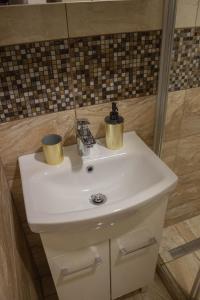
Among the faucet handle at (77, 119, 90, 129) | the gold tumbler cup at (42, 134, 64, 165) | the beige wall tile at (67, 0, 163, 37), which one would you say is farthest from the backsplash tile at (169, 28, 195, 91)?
the gold tumbler cup at (42, 134, 64, 165)

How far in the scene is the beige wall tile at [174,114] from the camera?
120cm

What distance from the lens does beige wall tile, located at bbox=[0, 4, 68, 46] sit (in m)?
0.81

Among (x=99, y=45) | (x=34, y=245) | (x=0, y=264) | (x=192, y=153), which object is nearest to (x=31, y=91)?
(x=99, y=45)

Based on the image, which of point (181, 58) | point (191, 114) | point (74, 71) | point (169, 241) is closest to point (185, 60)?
point (181, 58)

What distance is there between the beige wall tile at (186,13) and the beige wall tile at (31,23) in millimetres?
454

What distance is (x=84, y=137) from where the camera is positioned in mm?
964

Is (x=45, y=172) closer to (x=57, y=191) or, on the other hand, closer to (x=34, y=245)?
(x=57, y=191)

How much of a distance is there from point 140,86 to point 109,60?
0.61ft

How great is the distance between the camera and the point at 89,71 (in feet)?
3.24


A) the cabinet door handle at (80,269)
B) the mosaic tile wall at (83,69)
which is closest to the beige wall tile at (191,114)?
the mosaic tile wall at (83,69)

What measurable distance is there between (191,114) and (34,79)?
790 millimetres

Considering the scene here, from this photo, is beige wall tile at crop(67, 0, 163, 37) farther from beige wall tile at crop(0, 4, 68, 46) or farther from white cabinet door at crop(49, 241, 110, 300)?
white cabinet door at crop(49, 241, 110, 300)

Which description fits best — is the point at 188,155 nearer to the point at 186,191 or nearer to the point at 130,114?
the point at 186,191

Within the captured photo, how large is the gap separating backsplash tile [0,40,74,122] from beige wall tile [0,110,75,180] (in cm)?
3
